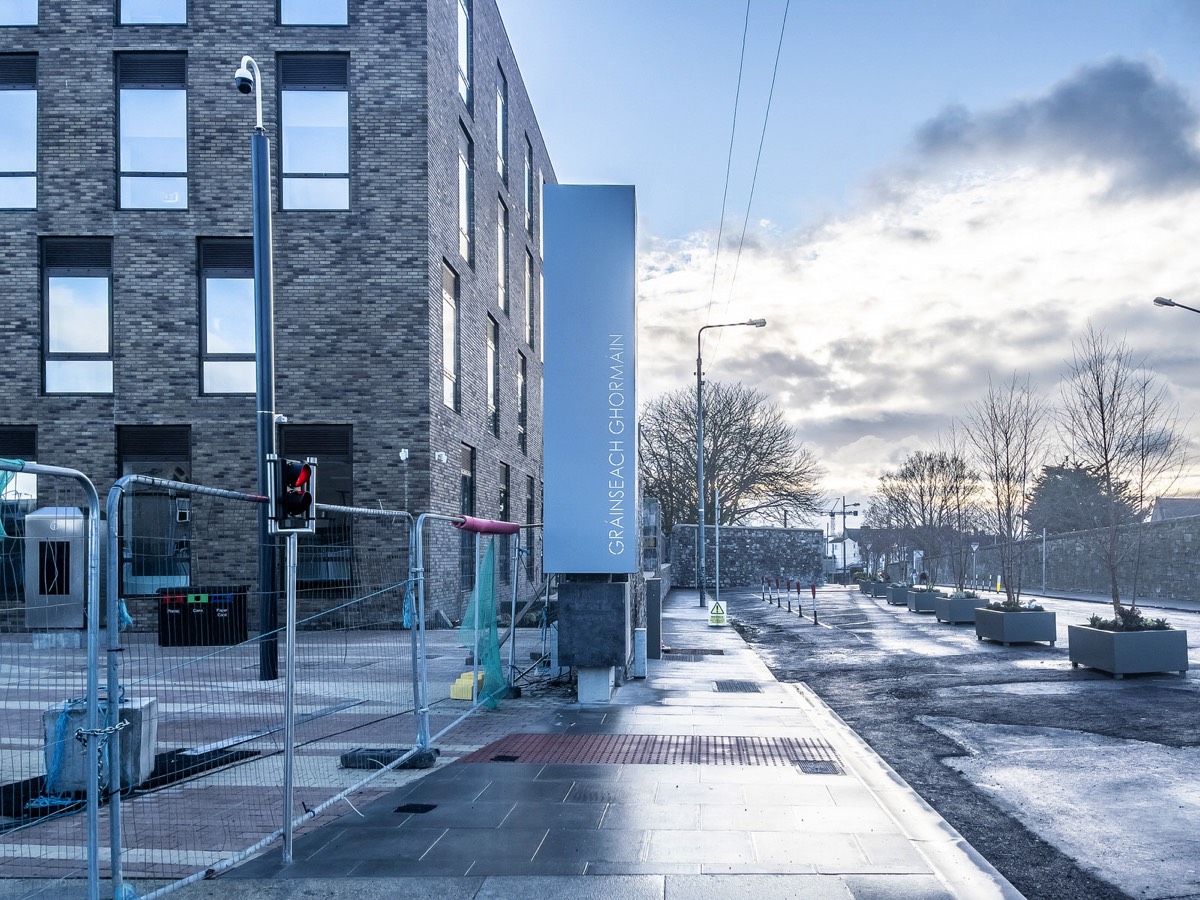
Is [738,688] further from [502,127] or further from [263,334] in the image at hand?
[502,127]

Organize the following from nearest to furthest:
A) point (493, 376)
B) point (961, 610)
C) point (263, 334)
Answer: point (263, 334) → point (961, 610) → point (493, 376)

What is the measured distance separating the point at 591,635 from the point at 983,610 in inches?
476

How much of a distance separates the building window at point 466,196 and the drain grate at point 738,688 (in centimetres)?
1563

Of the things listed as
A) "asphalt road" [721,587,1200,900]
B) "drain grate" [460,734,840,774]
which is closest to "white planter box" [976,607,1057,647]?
"asphalt road" [721,587,1200,900]

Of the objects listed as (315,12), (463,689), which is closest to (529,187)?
(315,12)

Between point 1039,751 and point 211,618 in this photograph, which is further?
point 211,618

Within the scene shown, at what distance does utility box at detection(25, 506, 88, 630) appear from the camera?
4.94 m

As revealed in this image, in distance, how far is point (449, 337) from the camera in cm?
2505

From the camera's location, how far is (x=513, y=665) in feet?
43.0

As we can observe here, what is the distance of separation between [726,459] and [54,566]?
4850 centimetres

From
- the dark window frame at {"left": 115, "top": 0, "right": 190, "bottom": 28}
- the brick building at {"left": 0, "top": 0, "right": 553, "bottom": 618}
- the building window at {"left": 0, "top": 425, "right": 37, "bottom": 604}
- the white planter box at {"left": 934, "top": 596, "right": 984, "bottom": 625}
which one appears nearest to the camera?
the building window at {"left": 0, "top": 425, "right": 37, "bottom": 604}

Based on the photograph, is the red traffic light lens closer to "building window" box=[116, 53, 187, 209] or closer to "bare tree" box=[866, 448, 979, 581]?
"building window" box=[116, 53, 187, 209]

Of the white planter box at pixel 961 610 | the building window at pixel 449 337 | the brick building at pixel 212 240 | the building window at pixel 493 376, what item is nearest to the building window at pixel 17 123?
the brick building at pixel 212 240

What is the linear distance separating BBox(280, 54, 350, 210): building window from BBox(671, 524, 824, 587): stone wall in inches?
1455
